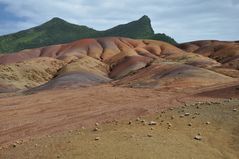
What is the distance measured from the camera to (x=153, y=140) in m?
13.8

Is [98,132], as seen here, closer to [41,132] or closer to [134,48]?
[41,132]

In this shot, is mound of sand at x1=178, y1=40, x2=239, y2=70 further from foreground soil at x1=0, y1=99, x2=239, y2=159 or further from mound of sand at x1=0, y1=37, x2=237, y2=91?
foreground soil at x1=0, y1=99, x2=239, y2=159

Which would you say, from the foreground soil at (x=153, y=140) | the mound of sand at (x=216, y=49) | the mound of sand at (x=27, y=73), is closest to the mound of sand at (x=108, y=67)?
the mound of sand at (x=27, y=73)

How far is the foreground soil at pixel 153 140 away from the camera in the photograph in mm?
12852

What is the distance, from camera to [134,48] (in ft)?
375

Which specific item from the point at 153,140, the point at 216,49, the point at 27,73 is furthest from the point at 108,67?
the point at 153,140

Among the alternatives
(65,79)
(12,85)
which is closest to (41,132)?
(65,79)

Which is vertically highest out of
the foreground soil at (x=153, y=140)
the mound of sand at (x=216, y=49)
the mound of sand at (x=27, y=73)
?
the foreground soil at (x=153, y=140)

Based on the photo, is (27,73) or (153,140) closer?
(153,140)

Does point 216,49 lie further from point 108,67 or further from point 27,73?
point 27,73

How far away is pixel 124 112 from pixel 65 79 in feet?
121

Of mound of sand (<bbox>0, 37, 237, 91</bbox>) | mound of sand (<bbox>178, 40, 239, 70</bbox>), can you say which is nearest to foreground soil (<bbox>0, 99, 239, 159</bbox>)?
mound of sand (<bbox>0, 37, 237, 91</bbox>)

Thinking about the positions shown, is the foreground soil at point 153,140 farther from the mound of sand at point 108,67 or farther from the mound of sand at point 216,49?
the mound of sand at point 216,49

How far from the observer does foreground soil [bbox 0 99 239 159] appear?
12.9m
